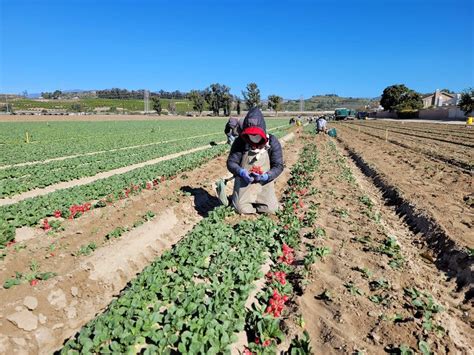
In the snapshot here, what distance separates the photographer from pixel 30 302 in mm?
3916

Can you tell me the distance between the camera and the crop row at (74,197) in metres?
6.38

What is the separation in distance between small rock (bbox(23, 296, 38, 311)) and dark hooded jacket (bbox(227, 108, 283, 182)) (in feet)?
11.8

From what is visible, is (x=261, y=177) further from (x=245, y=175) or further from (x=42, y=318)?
(x=42, y=318)

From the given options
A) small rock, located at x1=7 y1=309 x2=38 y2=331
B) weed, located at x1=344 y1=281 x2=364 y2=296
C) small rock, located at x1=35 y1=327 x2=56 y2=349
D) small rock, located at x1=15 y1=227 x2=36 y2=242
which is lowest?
small rock, located at x1=35 y1=327 x2=56 y2=349

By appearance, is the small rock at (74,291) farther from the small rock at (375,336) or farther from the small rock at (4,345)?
the small rock at (375,336)

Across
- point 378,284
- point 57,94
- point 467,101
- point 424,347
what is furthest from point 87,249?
point 57,94

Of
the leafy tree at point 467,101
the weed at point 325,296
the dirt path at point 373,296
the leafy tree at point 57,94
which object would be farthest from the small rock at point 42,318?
the leafy tree at point 57,94

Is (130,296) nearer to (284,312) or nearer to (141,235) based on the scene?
(284,312)

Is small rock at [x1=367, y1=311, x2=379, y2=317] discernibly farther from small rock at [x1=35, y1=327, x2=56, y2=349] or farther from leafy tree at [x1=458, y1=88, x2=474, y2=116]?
leafy tree at [x1=458, y1=88, x2=474, y2=116]

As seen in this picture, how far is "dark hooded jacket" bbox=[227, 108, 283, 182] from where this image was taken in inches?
246

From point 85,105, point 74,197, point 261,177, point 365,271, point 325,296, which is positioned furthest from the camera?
point 85,105

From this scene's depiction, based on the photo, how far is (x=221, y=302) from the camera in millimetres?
3656

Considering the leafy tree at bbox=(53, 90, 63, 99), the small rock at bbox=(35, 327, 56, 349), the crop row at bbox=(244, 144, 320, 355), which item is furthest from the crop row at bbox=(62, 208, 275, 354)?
the leafy tree at bbox=(53, 90, 63, 99)

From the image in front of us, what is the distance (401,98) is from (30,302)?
9404 centimetres
